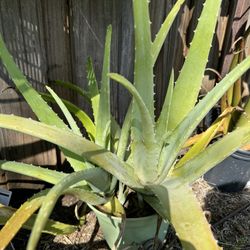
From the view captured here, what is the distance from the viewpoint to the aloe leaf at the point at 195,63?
3.13ft

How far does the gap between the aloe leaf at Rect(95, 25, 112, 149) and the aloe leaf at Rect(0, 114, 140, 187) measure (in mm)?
136

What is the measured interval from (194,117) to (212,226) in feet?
2.41

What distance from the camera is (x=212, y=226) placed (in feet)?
4.88

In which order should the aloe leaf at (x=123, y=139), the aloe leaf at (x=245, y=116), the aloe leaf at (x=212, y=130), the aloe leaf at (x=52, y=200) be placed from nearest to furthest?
1. the aloe leaf at (x=52, y=200)
2. the aloe leaf at (x=123, y=139)
3. the aloe leaf at (x=212, y=130)
4. the aloe leaf at (x=245, y=116)

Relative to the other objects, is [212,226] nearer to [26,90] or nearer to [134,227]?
[134,227]

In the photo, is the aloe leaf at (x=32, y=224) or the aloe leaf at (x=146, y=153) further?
the aloe leaf at (x=32, y=224)

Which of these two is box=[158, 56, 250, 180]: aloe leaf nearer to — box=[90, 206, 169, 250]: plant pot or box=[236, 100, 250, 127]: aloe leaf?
box=[90, 206, 169, 250]: plant pot

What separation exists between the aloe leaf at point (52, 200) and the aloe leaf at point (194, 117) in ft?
0.65

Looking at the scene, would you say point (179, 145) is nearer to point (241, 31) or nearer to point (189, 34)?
point (189, 34)

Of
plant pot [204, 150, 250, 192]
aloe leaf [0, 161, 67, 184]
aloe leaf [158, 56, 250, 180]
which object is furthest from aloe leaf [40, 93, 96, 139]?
plant pot [204, 150, 250, 192]

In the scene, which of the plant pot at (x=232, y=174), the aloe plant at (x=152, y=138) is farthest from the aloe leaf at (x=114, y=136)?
the plant pot at (x=232, y=174)

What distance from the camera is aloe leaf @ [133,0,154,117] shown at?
0.83 m

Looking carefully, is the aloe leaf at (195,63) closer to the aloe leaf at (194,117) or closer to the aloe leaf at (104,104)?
the aloe leaf at (194,117)

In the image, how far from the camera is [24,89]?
101 centimetres
